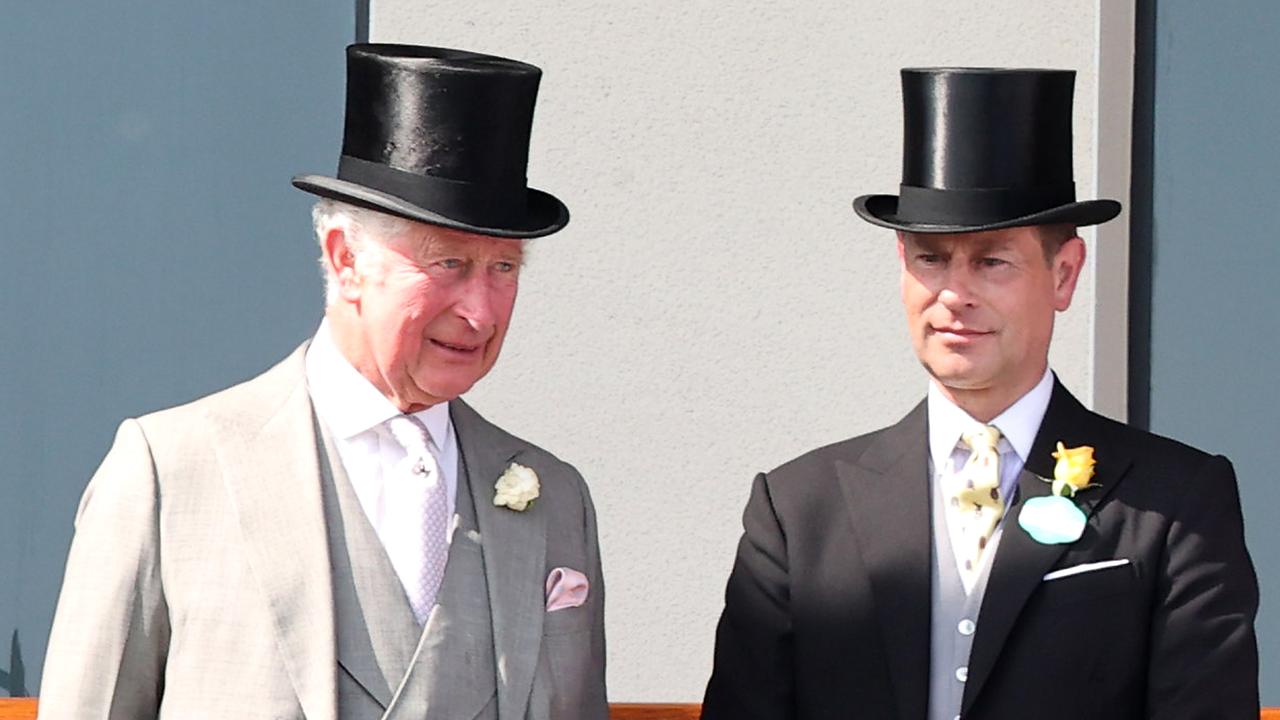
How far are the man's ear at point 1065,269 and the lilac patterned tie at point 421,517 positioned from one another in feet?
3.40

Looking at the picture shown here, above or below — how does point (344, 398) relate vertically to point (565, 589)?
above

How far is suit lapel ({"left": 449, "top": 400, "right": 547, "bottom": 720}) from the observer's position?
3.54 meters

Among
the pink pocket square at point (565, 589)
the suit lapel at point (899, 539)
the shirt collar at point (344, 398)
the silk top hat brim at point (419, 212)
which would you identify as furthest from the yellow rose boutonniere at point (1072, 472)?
the shirt collar at point (344, 398)

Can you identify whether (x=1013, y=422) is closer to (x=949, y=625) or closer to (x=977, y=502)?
(x=977, y=502)

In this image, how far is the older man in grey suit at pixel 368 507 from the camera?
3.38m

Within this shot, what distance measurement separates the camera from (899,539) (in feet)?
12.4

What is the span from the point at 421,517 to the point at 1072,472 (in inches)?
41.2

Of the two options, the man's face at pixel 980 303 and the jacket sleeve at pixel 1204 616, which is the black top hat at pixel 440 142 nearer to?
the man's face at pixel 980 303

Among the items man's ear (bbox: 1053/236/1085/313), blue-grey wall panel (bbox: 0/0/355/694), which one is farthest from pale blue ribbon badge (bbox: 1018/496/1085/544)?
blue-grey wall panel (bbox: 0/0/355/694)

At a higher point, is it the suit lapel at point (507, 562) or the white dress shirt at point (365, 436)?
the white dress shirt at point (365, 436)

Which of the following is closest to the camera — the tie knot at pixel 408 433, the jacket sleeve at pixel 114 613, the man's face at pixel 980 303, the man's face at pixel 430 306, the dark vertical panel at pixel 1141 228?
the jacket sleeve at pixel 114 613

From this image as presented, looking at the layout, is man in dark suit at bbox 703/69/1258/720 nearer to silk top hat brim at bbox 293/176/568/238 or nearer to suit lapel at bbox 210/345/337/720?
silk top hat brim at bbox 293/176/568/238

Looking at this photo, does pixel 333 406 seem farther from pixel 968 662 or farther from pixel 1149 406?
pixel 1149 406

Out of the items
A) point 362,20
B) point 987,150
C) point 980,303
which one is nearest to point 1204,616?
point 980,303
